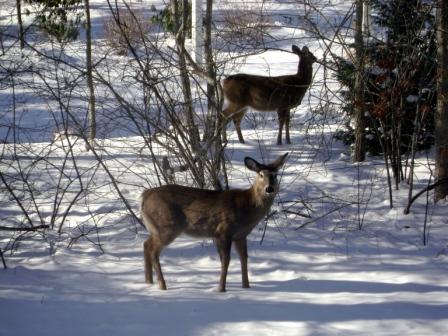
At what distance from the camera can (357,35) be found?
931cm

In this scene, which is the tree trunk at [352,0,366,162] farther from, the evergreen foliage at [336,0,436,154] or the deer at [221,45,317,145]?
the deer at [221,45,317,145]

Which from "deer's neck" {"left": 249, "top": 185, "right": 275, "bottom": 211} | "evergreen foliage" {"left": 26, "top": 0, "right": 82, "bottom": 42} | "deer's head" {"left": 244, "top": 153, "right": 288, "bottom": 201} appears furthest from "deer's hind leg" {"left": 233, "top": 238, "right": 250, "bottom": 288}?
"evergreen foliage" {"left": 26, "top": 0, "right": 82, "bottom": 42}

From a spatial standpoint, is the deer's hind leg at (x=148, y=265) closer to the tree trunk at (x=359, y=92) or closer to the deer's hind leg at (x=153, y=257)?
the deer's hind leg at (x=153, y=257)

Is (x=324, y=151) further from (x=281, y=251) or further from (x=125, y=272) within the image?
(x=125, y=272)

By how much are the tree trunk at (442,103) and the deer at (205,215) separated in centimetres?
285

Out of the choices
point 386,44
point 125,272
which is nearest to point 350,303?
point 125,272

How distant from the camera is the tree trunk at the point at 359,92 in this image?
8.95 m

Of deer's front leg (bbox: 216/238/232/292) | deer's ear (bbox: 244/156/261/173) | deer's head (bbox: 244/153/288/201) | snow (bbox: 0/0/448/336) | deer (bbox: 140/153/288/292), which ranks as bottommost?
snow (bbox: 0/0/448/336)

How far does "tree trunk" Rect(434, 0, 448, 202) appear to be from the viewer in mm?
8430

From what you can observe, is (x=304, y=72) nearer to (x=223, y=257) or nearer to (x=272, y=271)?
(x=272, y=271)

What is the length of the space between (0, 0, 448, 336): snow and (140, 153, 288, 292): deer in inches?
15.5

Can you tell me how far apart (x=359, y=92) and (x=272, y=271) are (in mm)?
3337

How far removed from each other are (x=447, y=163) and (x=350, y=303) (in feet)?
11.4

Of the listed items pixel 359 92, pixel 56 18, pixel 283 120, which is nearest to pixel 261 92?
pixel 283 120
